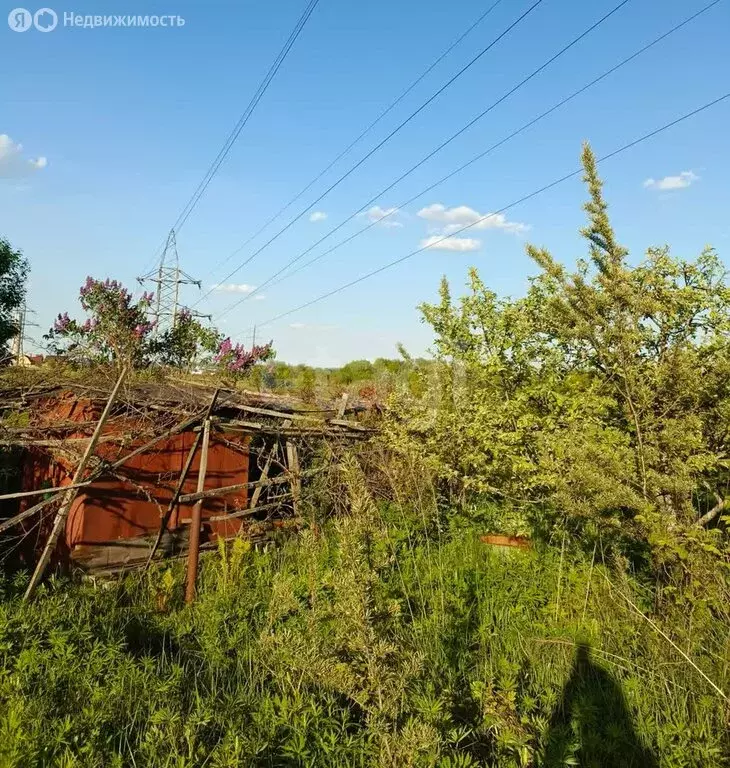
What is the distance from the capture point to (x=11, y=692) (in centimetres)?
335

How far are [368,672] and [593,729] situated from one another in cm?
171

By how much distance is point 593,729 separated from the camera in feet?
11.7

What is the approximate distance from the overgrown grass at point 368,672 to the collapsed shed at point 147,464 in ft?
3.25

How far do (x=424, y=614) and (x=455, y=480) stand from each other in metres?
2.32

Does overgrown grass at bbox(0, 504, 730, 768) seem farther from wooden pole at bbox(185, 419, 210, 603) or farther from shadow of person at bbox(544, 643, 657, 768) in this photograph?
wooden pole at bbox(185, 419, 210, 603)

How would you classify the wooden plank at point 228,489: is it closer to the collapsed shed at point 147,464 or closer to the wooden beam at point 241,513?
the collapsed shed at point 147,464

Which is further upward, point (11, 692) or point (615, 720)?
point (11, 692)

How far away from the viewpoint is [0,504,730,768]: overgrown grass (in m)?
2.88

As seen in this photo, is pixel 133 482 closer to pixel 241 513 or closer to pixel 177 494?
pixel 177 494

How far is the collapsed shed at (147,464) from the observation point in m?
6.66

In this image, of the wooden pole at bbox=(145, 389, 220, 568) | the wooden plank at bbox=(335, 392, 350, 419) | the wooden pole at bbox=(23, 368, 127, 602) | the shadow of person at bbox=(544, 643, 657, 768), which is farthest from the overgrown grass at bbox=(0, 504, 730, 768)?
the wooden plank at bbox=(335, 392, 350, 419)

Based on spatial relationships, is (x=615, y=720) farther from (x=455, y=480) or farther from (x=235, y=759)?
(x=455, y=480)

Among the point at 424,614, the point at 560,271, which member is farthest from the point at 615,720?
the point at 560,271

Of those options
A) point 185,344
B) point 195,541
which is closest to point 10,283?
point 185,344
